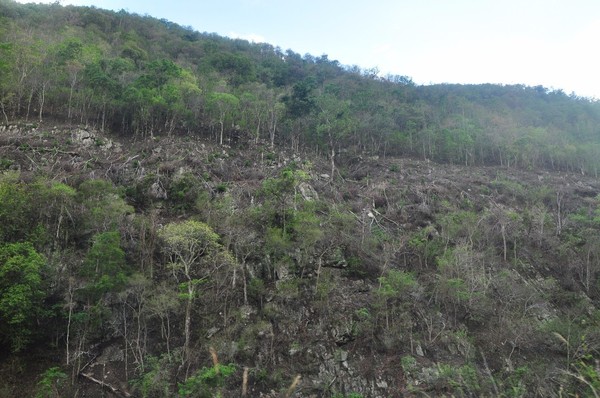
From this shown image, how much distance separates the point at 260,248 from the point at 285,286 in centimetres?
320

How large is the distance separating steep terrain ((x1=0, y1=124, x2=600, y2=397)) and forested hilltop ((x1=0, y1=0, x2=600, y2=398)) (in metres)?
0.14

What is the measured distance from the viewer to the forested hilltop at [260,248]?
2103 centimetres

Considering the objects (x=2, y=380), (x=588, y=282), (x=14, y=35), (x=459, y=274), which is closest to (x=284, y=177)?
(x=459, y=274)

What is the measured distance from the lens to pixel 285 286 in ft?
81.3

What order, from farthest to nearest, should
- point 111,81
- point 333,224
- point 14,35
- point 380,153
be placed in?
1. point 380,153
2. point 14,35
3. point 111,81
4. point 333,224

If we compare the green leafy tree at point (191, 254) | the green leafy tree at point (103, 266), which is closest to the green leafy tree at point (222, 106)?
the green leafy tree at point (191, 254)

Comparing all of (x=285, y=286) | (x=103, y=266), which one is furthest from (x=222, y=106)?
(x=103, y=266)

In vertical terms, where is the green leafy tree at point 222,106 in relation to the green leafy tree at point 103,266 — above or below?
above

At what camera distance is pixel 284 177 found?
3025 centimetres

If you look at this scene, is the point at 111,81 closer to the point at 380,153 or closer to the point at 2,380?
the point at 2,380

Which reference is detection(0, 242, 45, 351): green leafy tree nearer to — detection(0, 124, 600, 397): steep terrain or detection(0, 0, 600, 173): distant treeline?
detection(0, 124, 600, 397): steep terrain

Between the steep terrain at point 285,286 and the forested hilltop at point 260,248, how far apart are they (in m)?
0.14

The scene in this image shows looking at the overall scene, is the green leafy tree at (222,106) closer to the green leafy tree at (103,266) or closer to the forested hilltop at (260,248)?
the forested hilltop at (260,248)

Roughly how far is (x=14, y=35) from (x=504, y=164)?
2309 inches
